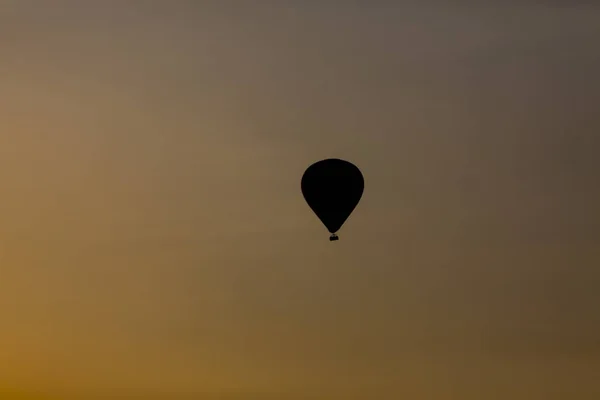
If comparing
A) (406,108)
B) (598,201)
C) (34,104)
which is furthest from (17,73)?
(598,201)

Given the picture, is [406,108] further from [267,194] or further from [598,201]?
[598,201]

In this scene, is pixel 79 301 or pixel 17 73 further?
pixel 79 301

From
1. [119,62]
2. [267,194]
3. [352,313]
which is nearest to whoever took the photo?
[119,62]

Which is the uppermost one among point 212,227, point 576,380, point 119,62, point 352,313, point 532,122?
point 119,62

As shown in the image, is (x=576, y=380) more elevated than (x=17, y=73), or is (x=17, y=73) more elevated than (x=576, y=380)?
(x=17, y=73)

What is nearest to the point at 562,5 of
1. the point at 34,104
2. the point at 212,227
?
the point at 212,227

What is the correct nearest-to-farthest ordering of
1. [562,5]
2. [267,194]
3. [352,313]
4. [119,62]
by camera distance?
[562,5] → [119,62] → [267,194] → [352,313]
